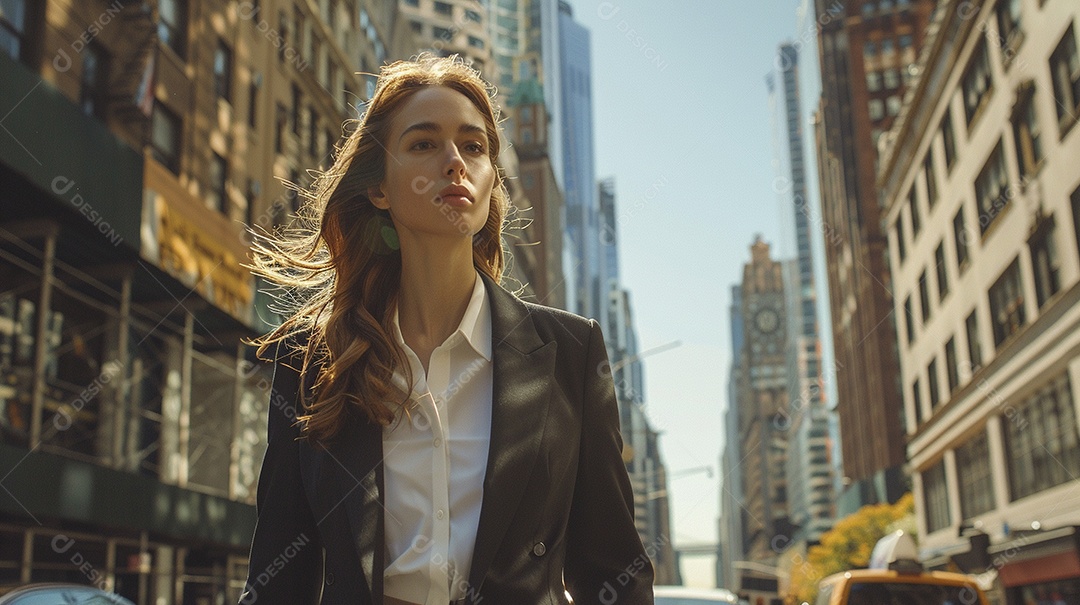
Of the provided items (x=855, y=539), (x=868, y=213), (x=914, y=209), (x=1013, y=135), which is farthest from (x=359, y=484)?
(x=868, y=213)

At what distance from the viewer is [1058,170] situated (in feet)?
78.1

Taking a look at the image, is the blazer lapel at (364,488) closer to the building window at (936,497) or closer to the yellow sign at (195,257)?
the yellow sign at (195,257)

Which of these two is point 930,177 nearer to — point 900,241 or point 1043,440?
point 900,241

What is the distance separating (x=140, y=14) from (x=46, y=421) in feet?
26.5

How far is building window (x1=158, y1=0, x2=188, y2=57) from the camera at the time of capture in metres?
23.0

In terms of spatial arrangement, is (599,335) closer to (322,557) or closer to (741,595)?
(322,557)

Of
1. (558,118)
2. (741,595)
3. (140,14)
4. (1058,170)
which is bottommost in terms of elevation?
(741,595)

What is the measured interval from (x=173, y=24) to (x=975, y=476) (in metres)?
27.7

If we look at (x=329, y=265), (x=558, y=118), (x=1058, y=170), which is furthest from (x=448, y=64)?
(x=558, y=118)

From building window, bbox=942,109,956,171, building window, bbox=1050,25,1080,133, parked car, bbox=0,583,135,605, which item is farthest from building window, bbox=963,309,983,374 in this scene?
parked car, bbox=0,583,135,605

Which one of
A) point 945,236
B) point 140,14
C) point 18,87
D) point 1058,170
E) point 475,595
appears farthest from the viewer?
point 945,236

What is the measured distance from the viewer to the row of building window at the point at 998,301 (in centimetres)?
2542

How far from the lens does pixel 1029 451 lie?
28594 millimetres

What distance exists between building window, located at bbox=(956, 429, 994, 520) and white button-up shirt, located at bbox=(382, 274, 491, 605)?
33.4 meters
